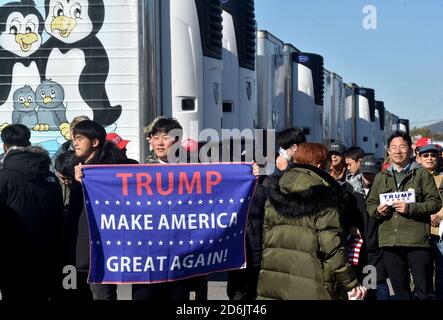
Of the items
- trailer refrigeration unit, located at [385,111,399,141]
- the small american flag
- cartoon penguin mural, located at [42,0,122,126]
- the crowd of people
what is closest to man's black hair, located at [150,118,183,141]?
the crowd of people

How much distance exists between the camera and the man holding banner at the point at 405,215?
8.08 m

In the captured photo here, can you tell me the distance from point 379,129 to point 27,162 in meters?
26.7

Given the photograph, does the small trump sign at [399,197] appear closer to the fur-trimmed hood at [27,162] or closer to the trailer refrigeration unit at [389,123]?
the fur-trimmed hood at [27,162]

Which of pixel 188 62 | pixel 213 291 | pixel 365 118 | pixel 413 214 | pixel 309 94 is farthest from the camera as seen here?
pixel 365 118

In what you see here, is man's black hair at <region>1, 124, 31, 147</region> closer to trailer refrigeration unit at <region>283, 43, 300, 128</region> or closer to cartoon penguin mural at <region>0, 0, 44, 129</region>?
cartoon penguin mural at <region>0, 0, 44, 129</region>

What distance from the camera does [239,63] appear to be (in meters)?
12.6

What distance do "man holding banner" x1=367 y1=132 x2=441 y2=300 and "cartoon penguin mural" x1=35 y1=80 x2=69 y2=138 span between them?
325cm

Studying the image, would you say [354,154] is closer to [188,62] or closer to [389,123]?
[188,62]

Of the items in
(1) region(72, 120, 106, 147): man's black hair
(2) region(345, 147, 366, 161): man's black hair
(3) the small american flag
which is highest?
(1) region(72, 120, 106, 147): man's black hair

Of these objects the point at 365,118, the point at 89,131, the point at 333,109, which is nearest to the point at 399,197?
the point at 89,131

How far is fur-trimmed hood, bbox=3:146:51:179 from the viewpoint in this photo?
697 centimetres

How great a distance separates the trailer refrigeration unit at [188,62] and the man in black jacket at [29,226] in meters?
2.74

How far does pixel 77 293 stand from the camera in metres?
7.27
